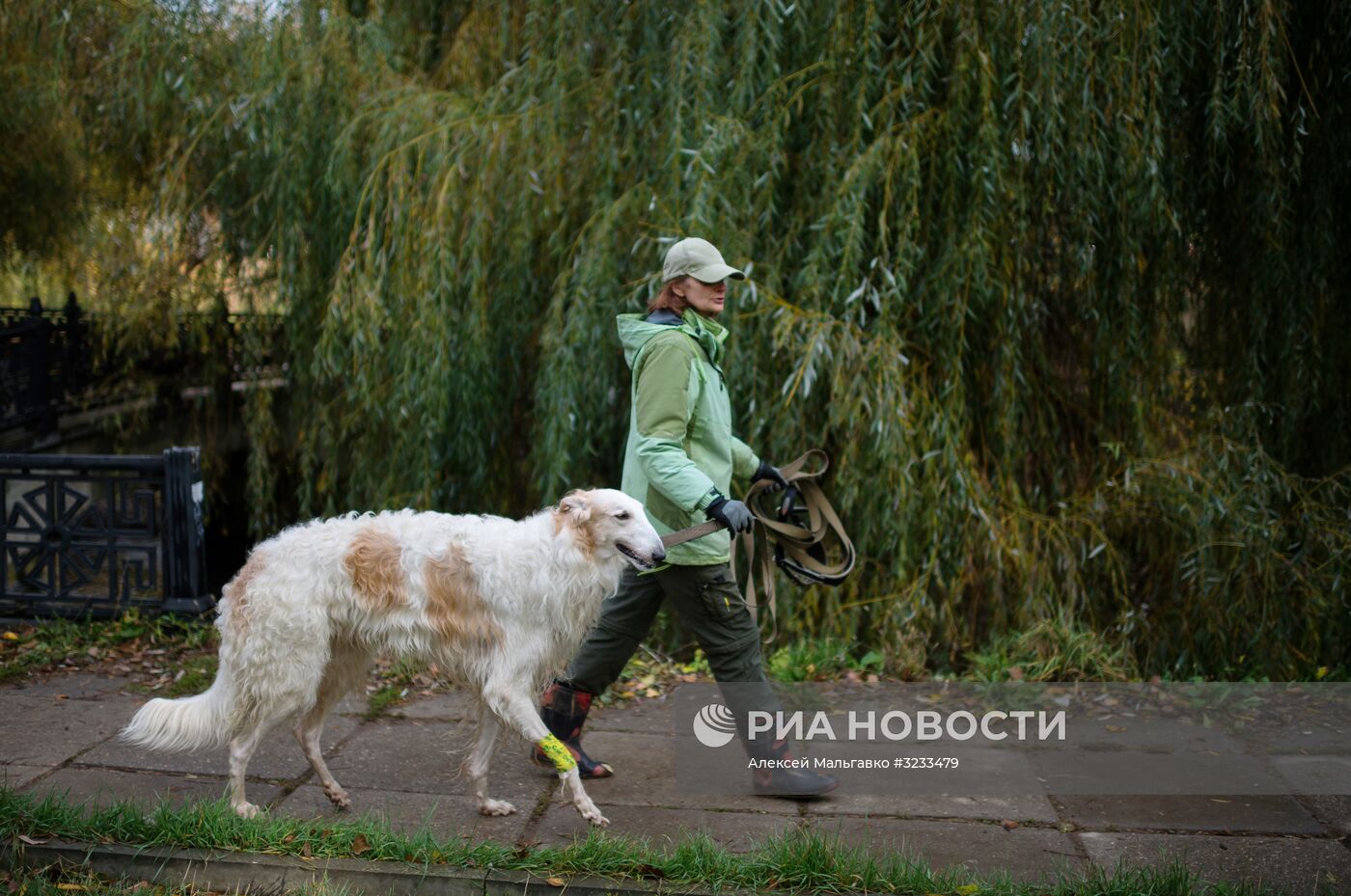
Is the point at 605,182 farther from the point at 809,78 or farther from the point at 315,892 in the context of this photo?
the point at 315,892

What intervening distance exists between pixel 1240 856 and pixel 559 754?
2.41 metres

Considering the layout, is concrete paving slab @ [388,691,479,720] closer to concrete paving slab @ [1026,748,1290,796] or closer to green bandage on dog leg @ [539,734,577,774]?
green bandage on dog leg @ [539,734,577,774]

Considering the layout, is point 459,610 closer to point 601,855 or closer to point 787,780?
point 601,855

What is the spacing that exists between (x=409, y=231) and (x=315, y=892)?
13.6ft

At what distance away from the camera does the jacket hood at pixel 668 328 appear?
4.39 metres

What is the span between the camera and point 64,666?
6.19m

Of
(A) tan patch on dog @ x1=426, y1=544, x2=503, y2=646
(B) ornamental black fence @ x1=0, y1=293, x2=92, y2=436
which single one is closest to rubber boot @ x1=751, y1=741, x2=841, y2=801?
(A) tan patch on dog @ x1=426, y1=544, x2=503, y2=646

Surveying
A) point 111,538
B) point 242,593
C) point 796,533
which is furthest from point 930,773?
point 111,538

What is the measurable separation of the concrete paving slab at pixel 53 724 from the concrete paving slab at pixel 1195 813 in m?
4.14

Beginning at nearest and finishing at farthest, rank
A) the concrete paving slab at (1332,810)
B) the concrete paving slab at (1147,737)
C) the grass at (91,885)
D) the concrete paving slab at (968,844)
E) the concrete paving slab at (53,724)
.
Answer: the grass at (91,885), the concrete paving slab at (968,844), the concrete paving slab at (1332,810), the concrete paving slab at (53,724), the concrete paving slab at (1147,737)

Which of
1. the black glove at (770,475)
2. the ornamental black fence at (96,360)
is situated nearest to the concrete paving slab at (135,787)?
the black glove at (770,475)

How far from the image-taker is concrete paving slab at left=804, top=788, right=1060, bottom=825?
444 cm

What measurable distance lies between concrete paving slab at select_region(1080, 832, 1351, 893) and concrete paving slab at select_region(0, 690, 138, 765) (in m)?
4.15
